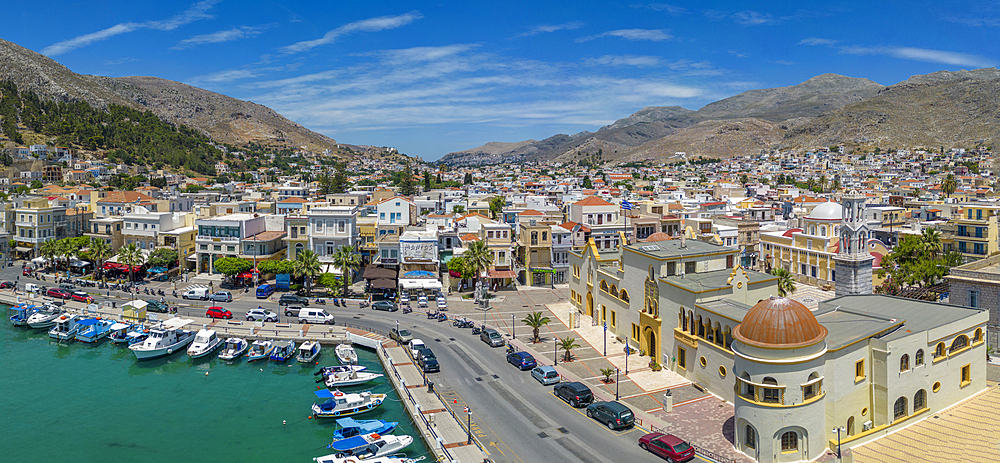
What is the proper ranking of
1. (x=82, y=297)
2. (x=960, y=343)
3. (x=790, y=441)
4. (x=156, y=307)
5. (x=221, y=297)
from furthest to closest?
1. (x=82, y=297)
2. (x=221, y=297)
3. (x=156, y=307)
4. (x=960, y=343)
5. (x=790, y=441)

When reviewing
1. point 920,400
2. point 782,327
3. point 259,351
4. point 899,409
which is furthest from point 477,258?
point 920,400

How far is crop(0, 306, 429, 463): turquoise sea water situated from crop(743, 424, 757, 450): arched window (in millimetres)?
17226

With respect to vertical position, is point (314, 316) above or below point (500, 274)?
below

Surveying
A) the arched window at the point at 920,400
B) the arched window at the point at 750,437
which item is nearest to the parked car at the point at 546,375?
the arched window at the point at 750,437

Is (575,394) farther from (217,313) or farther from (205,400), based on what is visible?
(217,313)

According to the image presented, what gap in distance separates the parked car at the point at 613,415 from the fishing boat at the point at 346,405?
14.6 meters

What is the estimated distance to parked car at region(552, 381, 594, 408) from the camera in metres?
35.3

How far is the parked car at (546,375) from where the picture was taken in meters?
39.3

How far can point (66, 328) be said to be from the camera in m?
56.1

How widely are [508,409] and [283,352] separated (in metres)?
23.0

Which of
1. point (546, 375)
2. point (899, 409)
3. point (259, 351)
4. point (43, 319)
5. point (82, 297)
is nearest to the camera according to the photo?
point (899, 409)

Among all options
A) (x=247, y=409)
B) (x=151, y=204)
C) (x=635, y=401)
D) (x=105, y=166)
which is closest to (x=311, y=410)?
(x=247, y=409)

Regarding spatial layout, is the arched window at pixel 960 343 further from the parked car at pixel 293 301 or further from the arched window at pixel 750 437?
the parked car at pixel 293 301

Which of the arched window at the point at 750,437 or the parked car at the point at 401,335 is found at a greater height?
the parked car at the point at 401,335
